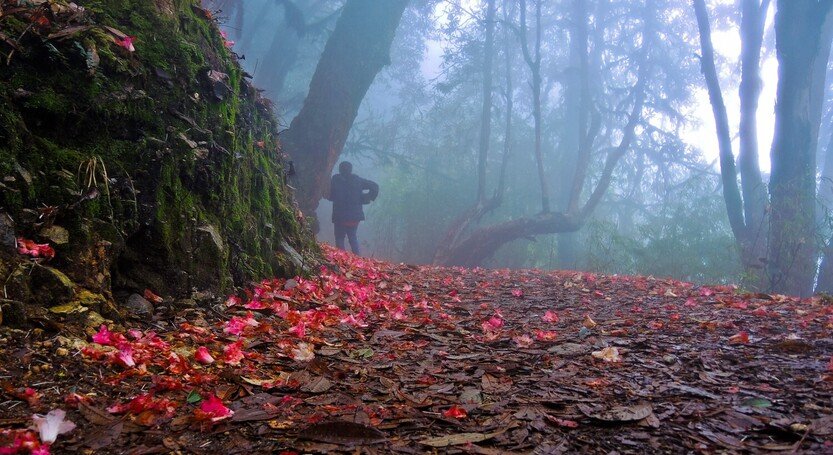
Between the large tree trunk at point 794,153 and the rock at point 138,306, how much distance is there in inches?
331

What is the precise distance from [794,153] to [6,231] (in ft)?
32.3

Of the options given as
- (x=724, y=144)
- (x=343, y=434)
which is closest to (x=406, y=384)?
(x=343, y=434)

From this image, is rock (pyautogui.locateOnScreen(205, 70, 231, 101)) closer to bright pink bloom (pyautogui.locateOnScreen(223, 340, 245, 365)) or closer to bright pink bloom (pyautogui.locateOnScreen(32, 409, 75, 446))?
bright pink bloom (pyautogui.locateOnScreen(223, 340, 245, 365))

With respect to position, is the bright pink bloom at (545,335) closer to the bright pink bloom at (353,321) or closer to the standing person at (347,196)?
the bright pink bloom at (353,321)

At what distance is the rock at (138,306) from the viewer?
250 cm

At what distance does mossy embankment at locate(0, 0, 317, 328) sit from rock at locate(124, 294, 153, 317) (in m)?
0.08

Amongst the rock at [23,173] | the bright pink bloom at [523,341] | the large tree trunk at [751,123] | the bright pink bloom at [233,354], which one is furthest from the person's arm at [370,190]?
the rock at [23,173]

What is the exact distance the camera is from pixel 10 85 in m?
2.30

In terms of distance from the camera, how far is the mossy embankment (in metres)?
2.27

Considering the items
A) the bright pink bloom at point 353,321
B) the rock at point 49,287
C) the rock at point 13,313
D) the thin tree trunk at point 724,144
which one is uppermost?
the thin tree trunk at point 724,144

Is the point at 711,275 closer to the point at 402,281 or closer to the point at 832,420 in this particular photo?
the point at 402,281

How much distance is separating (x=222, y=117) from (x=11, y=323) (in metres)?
1.98

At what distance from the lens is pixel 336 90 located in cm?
884

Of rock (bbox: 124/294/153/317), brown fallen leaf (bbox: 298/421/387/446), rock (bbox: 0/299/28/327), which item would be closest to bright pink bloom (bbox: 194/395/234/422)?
brown fallen leaf (bbox: 298/421/387/446)
